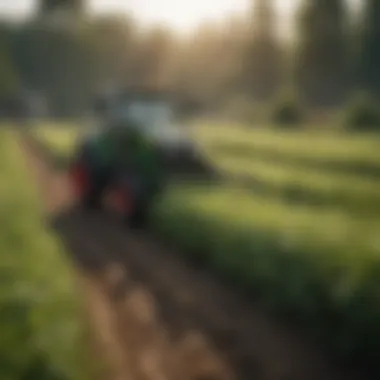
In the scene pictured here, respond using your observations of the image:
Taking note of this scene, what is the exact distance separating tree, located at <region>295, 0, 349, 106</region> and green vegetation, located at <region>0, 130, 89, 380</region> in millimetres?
591

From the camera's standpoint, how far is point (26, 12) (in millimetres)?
1587

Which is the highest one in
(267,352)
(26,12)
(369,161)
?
(26,12)

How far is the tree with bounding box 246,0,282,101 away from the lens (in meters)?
1.55

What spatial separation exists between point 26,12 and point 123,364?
Answer: 2.36 ft

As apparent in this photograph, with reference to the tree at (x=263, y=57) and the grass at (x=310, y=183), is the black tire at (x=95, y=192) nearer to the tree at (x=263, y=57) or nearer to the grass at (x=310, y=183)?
the grass at (x=310, y=183)

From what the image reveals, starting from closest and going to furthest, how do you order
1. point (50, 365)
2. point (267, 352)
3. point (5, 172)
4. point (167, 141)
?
1. point (50, 365)
2. point (267, 352)
3. point (167, 141)
4. point (5, 172)

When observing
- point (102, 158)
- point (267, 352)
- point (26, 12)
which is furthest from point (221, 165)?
point (26, 12)

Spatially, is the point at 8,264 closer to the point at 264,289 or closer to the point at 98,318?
the point at 98,318

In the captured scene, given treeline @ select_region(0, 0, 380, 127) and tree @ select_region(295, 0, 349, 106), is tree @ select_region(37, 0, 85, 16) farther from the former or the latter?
tree @ select_region(295, 0, 349, 106)

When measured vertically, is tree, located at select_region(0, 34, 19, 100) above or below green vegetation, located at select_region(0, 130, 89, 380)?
above

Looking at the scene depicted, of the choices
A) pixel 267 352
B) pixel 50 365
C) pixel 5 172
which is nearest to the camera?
pixel 50 365

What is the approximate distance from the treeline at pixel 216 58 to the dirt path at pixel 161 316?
182 millimetres

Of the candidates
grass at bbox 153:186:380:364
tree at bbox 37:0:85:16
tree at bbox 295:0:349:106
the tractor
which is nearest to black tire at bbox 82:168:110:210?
the tractor

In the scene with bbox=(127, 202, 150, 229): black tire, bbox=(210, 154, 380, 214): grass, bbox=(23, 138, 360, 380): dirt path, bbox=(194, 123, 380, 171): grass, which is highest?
bbox=(194, 123, 380, 171): grass
